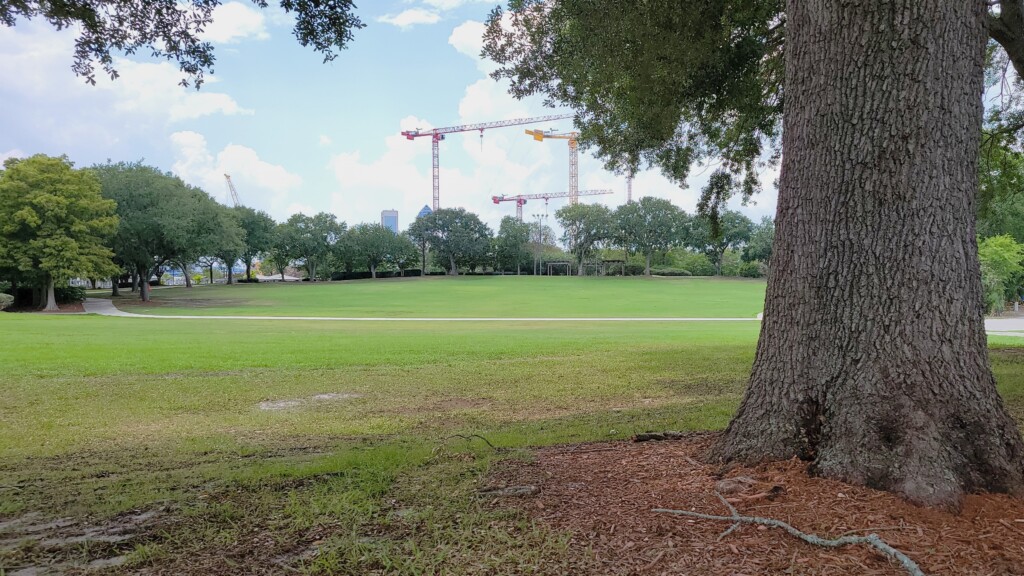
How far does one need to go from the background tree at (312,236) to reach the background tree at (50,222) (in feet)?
134

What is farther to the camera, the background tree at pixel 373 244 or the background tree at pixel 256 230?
the background tree at pixel 373 244

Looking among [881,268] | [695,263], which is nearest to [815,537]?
[881,268]

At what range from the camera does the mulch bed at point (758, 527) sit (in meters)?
2.46

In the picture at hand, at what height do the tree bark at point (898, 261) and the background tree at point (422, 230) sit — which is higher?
the background tree at point (422, 230)

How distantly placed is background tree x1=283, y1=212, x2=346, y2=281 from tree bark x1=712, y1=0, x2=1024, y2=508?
276 ft

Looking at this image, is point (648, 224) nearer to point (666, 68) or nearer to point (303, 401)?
point (666, 68)

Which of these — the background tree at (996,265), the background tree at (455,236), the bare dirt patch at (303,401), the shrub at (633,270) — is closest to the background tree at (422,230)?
the background tree at (455,236)

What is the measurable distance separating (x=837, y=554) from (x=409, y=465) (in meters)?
2.83

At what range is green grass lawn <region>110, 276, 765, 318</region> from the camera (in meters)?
38.1

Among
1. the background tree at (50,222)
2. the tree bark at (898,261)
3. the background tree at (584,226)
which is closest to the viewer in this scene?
the tree bark at (898,261)

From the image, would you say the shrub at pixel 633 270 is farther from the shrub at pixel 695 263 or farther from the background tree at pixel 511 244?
the background tree at pixel 511 244

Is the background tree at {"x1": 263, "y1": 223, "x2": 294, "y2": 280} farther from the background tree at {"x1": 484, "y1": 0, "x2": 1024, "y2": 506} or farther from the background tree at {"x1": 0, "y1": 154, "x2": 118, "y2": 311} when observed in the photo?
the background tree at {"x1": 484, "y1": 0, "x2": 1024, "y2": 506}

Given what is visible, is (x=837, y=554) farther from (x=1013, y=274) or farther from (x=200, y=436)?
(x=1013, y=274)

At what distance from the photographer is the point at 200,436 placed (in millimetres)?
6699
